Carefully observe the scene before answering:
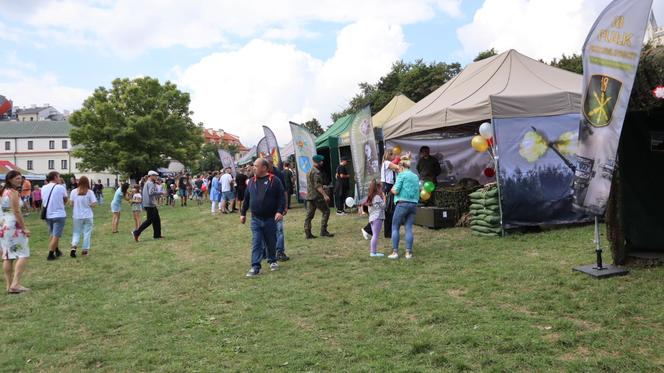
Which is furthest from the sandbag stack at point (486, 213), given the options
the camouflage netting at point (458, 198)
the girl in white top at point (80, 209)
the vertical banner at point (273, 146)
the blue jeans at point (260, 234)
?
the vertical banner at point (273, 146)

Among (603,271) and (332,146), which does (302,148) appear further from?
(603,271)

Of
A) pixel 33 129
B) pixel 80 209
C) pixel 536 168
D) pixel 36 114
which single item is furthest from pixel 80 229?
pixel 36 114

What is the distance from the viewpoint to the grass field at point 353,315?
3.83 metres

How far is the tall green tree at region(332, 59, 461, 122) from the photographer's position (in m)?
38.1

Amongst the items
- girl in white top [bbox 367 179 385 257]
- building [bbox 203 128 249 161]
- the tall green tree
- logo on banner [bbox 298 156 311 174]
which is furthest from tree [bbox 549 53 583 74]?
building [bbox 203 128 249 161]

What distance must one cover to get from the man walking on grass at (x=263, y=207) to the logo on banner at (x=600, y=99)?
4184 mm

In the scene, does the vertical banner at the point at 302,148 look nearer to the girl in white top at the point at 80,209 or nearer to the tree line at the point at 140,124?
the girl in white top at the point at 80,209

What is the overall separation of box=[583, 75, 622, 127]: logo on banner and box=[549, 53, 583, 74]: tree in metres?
26.8

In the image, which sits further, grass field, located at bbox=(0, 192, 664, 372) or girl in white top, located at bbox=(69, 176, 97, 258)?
girl in white top, located at bbox=(69, 176, 97, 258)

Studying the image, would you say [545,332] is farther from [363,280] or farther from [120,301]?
[120,301]

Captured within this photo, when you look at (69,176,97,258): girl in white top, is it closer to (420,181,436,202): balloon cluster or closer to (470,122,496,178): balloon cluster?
(420,181,436,202): balloon cluster

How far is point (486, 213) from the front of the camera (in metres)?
9.21

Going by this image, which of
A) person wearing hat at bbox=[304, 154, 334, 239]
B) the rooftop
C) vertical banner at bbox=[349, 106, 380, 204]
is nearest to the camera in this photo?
person wearing hat at bbox=[304, 154, 334, 239]

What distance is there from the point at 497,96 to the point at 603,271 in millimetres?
4177
